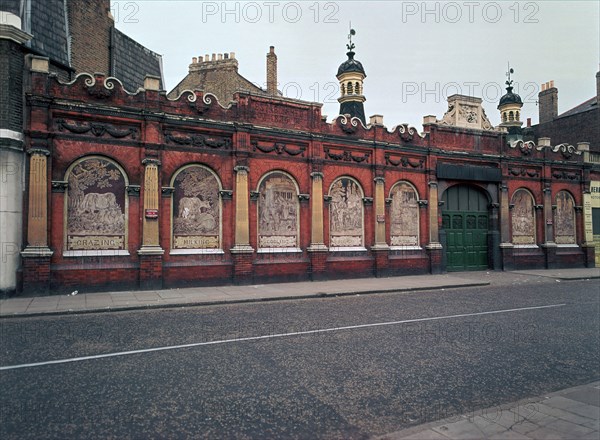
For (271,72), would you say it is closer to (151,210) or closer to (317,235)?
(317,235)

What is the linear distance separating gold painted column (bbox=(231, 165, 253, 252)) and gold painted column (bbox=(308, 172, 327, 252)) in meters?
2.71

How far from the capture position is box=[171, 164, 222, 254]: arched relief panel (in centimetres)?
1407

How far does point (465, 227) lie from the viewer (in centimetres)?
2023

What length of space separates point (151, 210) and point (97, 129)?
9.95 ft

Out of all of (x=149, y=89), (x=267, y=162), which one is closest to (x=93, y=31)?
(x=149, y=89)

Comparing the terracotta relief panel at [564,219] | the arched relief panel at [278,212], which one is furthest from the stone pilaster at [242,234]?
the terracotta relief panel at [564,219]

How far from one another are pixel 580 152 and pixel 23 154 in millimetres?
26818

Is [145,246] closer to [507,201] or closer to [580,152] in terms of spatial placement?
[507,201]

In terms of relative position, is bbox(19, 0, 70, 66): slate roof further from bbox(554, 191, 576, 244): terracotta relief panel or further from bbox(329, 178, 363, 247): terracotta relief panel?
bbox(554, 191, 576, 244): terracotta relief panel

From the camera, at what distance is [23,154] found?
1198 centimetres

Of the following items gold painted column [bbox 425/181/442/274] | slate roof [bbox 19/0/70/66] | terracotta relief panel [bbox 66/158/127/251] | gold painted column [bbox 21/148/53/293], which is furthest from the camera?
gold painted column [bbox 425/181/442/274]

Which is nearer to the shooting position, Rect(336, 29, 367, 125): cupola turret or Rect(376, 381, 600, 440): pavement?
Rect(376, 381, 600, 440): pavement

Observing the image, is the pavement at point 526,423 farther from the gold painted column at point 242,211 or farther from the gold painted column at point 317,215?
the gold painted column at point 317,215

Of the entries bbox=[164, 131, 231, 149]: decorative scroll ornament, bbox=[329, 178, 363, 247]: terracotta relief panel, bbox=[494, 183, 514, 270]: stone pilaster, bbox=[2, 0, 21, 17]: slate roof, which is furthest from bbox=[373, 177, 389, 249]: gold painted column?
bbox=[2, 0, 21, 17]: slate roof
